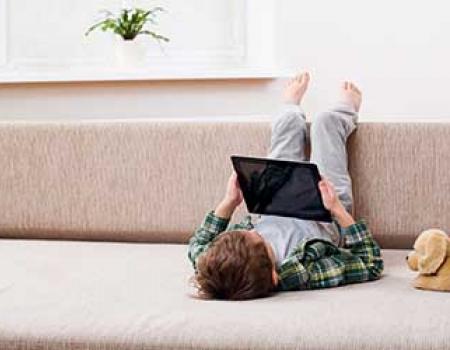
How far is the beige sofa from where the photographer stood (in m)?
1.90

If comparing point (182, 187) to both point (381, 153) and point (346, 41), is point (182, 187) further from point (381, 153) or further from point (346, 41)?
point (346, 41)

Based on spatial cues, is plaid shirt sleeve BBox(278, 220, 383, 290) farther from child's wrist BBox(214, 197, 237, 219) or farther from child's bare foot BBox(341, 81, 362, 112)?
child's bare foot BBox(341, 81, 362, 112)

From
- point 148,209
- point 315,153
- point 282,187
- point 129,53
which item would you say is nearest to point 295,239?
point 282,187

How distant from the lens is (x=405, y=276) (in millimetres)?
2170

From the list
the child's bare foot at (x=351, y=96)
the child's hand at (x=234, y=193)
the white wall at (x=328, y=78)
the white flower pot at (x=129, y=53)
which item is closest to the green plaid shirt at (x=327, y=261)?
the child's hand at (x=234, y=193)

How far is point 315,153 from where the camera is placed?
2.51m

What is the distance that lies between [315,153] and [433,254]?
0.56 m

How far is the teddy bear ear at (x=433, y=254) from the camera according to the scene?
80.0 inches

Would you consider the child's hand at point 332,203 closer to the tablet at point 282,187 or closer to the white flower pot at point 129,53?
the tablet at point 282,187

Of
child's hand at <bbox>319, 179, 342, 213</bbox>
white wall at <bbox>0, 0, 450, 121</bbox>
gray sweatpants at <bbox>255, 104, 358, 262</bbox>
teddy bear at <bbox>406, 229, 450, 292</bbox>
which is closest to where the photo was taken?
teddy bear at <bbox>406, 229, 450, 292</bbox>

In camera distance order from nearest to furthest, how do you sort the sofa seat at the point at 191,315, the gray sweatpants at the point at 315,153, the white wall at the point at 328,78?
the sofa seat at the point at 191,315 → the gray sweatpants at the point at 315,153 → the white wall at the point at 328,78

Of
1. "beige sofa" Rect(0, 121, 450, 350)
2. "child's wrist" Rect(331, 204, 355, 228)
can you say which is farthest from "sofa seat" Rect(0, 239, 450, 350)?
"child's wrist" Rect(331, 204, 355, 228)

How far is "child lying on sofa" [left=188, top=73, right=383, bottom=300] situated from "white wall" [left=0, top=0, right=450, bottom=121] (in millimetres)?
327

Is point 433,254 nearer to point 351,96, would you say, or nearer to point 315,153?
point 315,153
